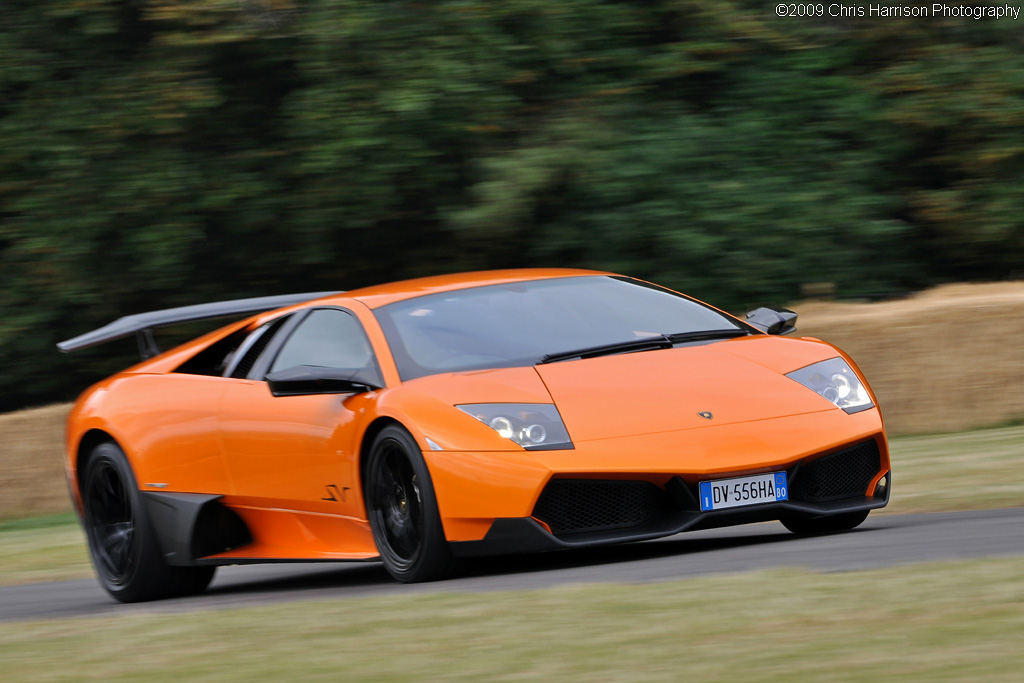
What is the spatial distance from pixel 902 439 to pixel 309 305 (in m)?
5.17

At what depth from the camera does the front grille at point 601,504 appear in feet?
17.1

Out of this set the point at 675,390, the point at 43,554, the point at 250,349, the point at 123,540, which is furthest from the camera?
the point at 43,554

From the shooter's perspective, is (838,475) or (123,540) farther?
(123,540)

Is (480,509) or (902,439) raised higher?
(480,509)

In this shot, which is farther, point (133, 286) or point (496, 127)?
point (133, 286)

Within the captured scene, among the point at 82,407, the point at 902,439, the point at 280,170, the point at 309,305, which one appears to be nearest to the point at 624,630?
the point at 309,305

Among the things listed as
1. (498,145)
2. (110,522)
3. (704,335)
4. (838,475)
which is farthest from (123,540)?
(498,145)

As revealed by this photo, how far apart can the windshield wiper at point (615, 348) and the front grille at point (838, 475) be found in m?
0.83

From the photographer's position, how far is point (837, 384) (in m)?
5.70

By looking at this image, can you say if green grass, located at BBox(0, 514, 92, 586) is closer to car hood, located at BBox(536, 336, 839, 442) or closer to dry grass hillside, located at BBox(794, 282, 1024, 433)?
car hood, located at BBox(536, 336, 839, 442)

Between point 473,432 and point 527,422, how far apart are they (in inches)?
7.7

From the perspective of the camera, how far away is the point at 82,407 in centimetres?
749

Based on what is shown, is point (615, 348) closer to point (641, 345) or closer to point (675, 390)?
point (641, 345)

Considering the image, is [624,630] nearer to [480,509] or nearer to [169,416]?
[480,509]
